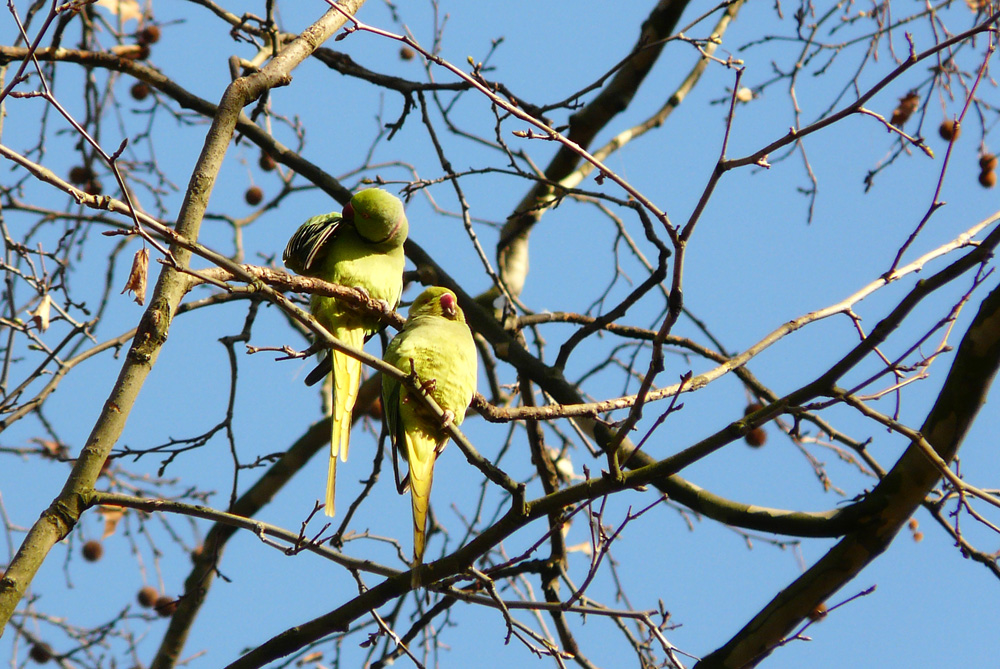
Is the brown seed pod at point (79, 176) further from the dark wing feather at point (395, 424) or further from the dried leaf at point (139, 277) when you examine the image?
the dried leaf at point (139, 277)

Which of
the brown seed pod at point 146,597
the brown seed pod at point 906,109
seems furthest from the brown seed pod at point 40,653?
the brown seed pod at point 906,109

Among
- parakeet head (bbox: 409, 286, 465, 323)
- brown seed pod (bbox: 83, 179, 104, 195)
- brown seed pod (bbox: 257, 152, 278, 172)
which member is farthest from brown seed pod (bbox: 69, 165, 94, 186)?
parakeet head (bbox: 409, 286, 465, 323)

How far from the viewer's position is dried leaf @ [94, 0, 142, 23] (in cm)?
511

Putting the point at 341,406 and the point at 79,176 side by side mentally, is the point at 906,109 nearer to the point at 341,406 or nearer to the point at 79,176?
the point at 341,406

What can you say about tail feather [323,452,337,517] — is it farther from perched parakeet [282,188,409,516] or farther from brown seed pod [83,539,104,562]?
brown seed pod [83,539,104,562]

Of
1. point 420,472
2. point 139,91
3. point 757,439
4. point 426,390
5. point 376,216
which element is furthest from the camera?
point 139,91

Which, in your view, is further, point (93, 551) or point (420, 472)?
point (93, 551)

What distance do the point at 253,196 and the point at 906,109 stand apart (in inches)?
190

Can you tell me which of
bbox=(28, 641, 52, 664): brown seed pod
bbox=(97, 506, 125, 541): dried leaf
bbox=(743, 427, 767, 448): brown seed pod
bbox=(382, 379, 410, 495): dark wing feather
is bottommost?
bbox=(382, 379, 410, 495): dark wing feather

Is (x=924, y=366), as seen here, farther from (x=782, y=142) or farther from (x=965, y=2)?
(x=965, y=2)

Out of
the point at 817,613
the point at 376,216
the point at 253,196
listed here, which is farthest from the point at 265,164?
the point at 817,613

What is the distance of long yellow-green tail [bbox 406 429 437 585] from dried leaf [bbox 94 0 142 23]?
12.3 ft

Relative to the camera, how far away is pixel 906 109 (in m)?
4.88

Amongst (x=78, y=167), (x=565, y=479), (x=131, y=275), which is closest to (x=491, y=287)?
(x=565, y=479)
